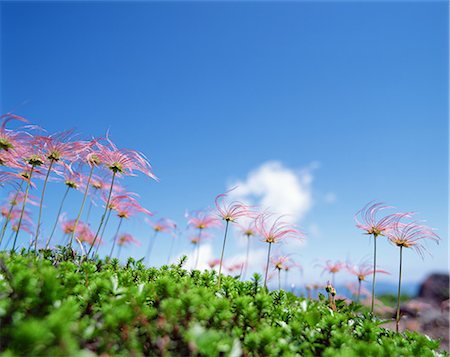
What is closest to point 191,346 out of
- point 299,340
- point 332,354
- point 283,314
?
point 332,354

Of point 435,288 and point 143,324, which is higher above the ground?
point 435,288

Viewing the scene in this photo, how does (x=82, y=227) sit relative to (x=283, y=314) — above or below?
above

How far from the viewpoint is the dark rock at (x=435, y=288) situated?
47.7 feet

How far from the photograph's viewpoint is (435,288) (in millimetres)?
15164

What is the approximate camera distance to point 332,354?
2.26 m

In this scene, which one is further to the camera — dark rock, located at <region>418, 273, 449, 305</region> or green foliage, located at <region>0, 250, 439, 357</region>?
dark rock, located at <region>418, 273, 449, 305</region>

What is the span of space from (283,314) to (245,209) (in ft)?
5.87

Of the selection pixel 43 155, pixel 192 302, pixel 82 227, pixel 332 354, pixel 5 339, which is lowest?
pixel 5 339

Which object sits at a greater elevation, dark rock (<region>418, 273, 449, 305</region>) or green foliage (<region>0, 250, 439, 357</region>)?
dark rock (<region>418, 273, 449, 305</region>)

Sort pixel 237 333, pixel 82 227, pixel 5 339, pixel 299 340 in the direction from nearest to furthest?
pixel 5 339, pixel 237 333, pixel 299 340, pixel 82 227

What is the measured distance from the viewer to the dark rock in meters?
14.5

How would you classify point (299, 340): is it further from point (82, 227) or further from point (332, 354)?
point (82, 227)

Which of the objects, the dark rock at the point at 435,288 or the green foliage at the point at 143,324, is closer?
the green foliage at the point at 143,324

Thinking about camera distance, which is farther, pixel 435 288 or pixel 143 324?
pixel 435 288
